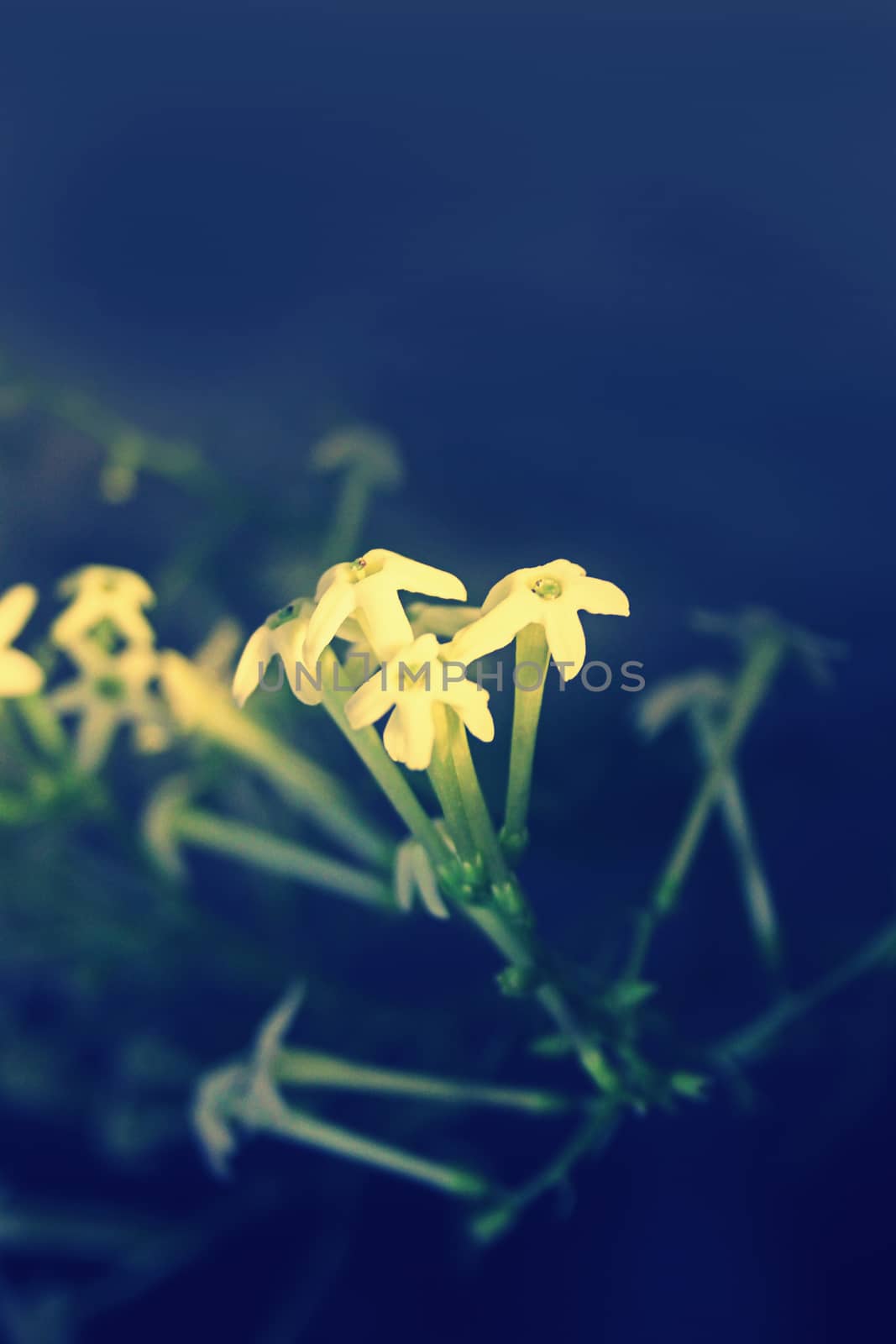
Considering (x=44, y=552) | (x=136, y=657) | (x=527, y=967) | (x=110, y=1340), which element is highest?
(x=44, y=552)

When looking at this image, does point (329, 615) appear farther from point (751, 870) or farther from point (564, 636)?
point (751, 870)

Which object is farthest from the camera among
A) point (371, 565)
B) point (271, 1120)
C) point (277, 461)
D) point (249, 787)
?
point (277, 461)

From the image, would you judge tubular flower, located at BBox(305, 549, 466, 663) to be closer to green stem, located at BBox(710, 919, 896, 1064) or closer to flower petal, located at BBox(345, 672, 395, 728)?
flower petal, located at BBox(345, 672, 395, 728)

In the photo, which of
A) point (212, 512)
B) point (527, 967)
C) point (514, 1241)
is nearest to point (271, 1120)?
point (527, 967)

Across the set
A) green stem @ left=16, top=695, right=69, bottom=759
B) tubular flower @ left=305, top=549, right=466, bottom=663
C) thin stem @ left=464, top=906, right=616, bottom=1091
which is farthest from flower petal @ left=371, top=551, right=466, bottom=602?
green stem @ left=16, top=695, right=69, bottom=759

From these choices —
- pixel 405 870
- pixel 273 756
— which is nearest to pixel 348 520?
pixel 273 756

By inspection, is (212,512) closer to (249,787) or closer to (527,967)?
(249,787)
